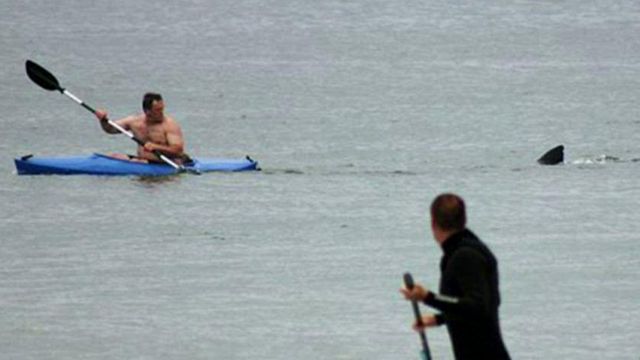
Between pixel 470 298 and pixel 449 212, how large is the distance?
1.36 ft

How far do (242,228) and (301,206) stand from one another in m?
1.76

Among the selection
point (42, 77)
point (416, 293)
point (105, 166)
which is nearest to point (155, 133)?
point (105, 166)

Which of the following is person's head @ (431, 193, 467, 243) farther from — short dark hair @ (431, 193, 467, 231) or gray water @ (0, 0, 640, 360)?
gray water @ (0, 0, 640, 360)

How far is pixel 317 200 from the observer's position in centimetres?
2555

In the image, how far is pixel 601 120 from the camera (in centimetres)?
3538

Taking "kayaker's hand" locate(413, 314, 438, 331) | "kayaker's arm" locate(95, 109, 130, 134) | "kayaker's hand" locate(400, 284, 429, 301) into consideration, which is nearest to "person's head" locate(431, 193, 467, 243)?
"kayaker's hand" locate(413, 314, 438, 331)

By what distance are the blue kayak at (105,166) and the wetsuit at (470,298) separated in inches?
602

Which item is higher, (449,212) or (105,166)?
(105,166)

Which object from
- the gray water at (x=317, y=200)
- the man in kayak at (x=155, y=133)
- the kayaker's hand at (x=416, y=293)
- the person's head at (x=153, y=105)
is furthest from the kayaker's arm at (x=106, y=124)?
the kayaker's hand at (x=416, y=293)

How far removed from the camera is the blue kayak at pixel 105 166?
2705 cm

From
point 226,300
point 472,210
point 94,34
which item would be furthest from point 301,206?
point 94,34

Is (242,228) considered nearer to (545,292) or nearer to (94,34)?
(545,292)

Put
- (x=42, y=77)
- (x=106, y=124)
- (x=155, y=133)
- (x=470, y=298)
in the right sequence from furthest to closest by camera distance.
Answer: (x=42, y=77) < (x=155, y=133) < (x=106, y=124) < (x=470, y=298)

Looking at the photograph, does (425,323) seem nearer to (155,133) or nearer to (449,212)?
(449,212)
